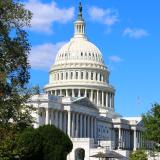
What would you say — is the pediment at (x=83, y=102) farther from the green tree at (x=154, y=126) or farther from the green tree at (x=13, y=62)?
the green tree at (x=13, y=62)

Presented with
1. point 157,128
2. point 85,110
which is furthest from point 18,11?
point 85,110

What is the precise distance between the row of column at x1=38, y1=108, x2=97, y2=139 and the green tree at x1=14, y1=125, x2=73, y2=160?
68.7m

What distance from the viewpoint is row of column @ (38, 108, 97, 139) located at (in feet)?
527

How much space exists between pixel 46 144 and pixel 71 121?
285 feet

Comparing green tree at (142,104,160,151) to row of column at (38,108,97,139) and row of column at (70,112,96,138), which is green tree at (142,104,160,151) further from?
row of column at (70,112,96,138)

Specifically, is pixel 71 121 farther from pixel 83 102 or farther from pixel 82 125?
pixel 83 102

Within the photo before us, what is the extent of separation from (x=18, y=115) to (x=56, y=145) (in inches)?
1478

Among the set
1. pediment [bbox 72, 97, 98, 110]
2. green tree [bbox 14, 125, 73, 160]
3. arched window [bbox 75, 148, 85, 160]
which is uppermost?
pediment [bbox 72, 97, 98, 110]

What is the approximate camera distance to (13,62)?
4728cm

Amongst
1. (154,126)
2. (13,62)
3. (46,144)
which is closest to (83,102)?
(154,126)

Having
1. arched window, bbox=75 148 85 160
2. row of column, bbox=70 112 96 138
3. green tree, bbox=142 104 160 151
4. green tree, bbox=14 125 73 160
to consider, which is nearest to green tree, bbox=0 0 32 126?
green tree, bbox=14 125 73 160

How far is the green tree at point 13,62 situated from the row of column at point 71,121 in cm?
10804

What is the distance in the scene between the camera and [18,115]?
Answer: 4869 cm

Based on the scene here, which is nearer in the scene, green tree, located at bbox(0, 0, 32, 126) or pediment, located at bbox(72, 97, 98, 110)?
green tree, located at bbox(0, 0, 32, 126)
